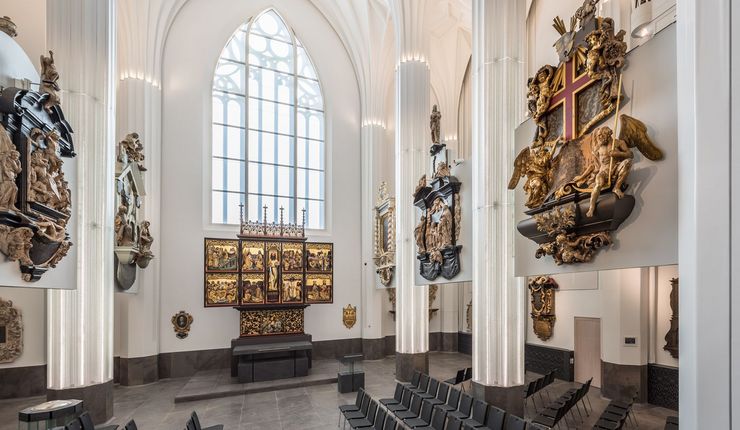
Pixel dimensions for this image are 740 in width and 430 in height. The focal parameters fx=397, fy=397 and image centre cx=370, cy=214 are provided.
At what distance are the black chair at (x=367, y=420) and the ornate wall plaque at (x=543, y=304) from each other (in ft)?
25.2

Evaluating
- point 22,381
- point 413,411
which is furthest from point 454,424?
point 22,381

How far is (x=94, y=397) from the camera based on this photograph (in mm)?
7809

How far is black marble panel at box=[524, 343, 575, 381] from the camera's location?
39.0 feet

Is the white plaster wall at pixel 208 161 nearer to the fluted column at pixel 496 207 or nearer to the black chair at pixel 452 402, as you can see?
the black chair at pixel 452 402

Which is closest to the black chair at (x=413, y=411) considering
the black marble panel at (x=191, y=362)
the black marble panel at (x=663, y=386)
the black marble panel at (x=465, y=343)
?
the black marble panel at (x=663, y=386)

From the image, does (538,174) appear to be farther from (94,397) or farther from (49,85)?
(94,397)

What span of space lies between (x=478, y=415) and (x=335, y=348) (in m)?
9.61

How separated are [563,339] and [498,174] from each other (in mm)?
7290

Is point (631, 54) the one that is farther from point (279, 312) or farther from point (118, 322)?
point (118, 322)

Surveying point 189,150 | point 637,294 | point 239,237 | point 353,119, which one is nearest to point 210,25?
point 189,150

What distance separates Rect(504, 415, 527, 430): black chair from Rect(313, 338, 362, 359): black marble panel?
1022cm

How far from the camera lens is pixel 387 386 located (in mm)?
11617

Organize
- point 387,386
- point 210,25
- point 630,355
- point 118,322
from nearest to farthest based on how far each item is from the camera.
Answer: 1. point 630,355
2. point 387,386
3. point 118,322
4. point 210,25

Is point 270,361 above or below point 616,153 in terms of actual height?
below
